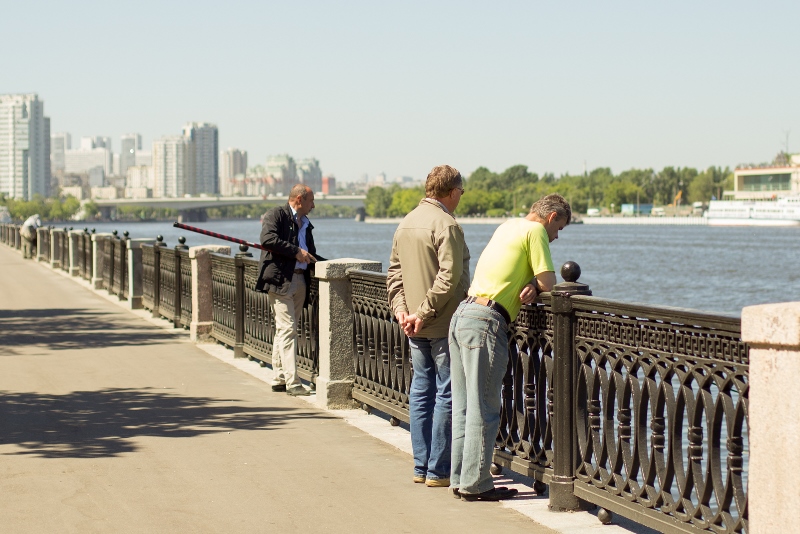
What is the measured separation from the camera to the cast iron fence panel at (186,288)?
16734 mm

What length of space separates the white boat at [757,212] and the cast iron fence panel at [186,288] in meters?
170

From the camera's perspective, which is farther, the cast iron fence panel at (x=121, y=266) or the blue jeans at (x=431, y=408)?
the cast iron fence panel at (x=121, y=266)

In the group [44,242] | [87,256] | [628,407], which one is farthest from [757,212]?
[628,407]

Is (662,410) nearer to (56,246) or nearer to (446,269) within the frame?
(446,269)

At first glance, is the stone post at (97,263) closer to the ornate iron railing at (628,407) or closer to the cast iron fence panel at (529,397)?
the cast iron fence panel at (529,397)

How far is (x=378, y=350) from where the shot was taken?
9.54 metres

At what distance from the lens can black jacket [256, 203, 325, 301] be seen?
1049 cm

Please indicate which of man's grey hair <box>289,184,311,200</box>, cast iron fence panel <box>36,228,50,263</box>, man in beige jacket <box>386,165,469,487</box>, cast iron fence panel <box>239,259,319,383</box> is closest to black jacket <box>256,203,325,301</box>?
man's grey hair <box>289,184,311,200</box>

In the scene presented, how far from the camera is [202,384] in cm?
1173

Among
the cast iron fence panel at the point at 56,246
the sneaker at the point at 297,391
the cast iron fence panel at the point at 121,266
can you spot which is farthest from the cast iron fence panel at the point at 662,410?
the cast iron fence panel at the point at 56,246

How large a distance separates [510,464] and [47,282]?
25.1 meters

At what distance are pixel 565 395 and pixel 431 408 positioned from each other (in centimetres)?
123

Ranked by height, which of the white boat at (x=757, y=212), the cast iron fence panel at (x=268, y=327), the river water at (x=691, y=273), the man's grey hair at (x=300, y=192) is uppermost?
the man's grey hair at (x=300, y=192)

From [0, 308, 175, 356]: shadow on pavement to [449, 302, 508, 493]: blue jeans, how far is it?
9.09 m
